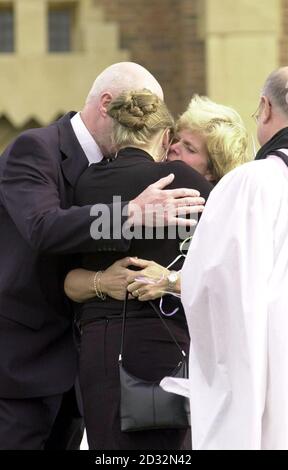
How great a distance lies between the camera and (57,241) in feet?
12.7

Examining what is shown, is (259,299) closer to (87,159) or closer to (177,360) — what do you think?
(177,360)

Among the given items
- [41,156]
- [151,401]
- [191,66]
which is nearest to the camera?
[151,401]

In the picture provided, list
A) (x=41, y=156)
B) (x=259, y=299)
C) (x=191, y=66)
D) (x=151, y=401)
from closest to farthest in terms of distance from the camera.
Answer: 1. (x=259, y=299)
2. (x=151, y=401)
3. (x=41, y=156)
4. (x=191, y=66)

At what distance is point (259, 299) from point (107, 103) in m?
1.19

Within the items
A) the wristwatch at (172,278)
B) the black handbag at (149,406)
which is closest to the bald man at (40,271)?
the wristwatch at (172,278)

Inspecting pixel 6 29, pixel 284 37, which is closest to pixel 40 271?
pixel 284 37

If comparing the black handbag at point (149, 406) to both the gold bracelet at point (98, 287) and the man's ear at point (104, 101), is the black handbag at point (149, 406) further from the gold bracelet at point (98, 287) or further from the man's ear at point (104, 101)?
the man's ear at point (104, 101)

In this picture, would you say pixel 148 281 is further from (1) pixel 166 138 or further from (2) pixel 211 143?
(2) pixel 211 143

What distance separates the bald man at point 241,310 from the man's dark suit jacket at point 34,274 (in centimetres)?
70

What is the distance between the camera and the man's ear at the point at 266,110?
3648 millimetres

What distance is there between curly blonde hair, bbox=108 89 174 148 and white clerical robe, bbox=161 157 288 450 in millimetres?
535

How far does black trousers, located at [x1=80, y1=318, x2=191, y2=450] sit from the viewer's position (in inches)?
151
